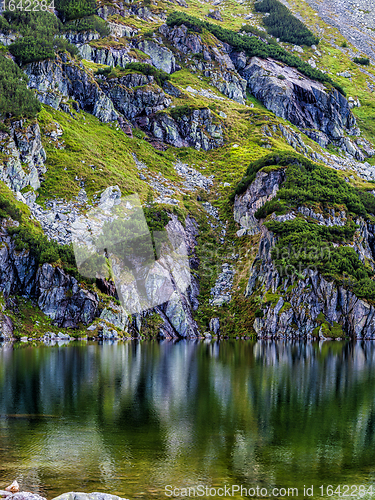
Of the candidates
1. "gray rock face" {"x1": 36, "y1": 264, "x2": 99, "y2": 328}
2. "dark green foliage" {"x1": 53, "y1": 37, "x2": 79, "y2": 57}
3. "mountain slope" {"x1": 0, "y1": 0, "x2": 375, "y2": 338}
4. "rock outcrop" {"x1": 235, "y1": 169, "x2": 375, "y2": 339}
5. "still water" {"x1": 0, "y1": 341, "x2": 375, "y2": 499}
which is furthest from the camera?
"dark green foliage" {"x1": 53, "y1": 37, "x2": 79, "y2": 57}

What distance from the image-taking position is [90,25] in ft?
534

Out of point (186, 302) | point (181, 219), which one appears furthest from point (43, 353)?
point (181, 219)

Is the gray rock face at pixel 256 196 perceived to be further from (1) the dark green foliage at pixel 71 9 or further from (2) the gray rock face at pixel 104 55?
(1) the dark green foliage at pixel 71 9

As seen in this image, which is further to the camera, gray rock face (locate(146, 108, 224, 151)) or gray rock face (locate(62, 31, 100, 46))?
gray rock face (locate(62, 31, 100, 46))

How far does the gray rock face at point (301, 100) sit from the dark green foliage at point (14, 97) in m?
104

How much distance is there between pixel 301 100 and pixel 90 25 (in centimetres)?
8710

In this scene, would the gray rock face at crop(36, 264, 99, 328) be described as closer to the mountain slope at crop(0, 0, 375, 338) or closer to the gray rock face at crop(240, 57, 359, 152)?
the mountain slope at crop(0, 0, 375, 338)

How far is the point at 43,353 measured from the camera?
60.8 metres

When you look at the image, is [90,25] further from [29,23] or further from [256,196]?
[256,196]

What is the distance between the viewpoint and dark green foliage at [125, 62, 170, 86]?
153 metres

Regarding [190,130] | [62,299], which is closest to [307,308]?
[62,299]

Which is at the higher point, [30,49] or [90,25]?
[90,25]

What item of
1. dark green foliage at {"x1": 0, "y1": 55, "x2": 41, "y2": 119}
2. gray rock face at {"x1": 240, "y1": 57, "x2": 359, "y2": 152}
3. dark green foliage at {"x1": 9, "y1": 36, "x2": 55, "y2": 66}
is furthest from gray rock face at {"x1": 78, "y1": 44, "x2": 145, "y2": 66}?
gray rock face at {"x1": 240, "y1": 57, "x2": 359, "y2": 152}

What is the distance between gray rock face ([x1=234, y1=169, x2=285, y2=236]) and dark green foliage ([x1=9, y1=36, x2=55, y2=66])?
216 ft
